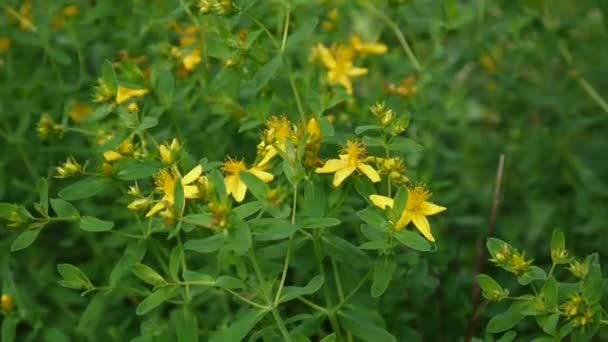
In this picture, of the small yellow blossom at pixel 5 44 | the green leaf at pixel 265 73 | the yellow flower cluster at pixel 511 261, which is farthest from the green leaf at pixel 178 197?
the small yellow blossom at pixel 5 44

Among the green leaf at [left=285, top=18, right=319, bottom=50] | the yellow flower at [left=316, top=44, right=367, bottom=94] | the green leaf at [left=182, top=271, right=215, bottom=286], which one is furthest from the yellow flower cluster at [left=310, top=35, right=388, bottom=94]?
the green leaf at [left=182, top=271, right=215, bottom=286]

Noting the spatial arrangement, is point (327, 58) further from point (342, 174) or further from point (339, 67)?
point (342, 174)

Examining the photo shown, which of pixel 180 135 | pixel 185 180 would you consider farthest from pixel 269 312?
pixel 180 135

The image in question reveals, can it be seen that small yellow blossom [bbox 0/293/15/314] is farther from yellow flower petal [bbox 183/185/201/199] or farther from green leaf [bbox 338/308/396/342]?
green leaf [bbox 338/308/396/342]

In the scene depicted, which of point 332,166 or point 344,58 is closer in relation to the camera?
point 332,166

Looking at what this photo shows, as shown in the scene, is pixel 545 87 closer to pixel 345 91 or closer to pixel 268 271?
pixel 345 91

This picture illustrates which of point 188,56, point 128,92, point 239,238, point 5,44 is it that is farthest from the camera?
point 5,44

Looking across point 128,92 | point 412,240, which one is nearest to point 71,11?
point 128,92
